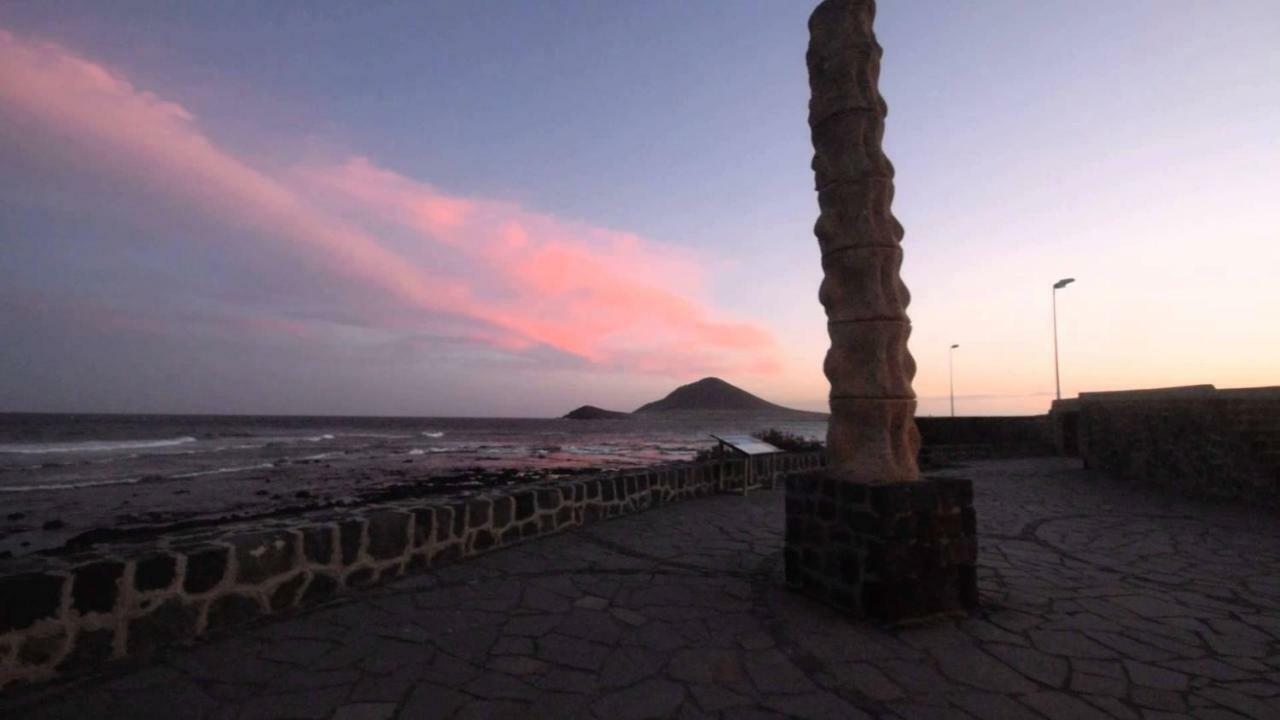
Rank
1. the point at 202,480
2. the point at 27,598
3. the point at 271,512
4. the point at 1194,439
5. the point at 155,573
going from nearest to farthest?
the point at 27,598 < the point at 155,573 < the point at 1194,439 < the point at 271,512 < the point at 202,480

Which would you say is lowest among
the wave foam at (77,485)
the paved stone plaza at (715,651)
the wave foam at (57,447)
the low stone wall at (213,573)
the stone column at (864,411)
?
the wave foam at (77,485)

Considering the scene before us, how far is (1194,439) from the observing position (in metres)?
11.1

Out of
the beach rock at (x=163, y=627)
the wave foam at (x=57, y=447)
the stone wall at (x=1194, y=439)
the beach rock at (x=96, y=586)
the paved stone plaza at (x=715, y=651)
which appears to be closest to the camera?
the paved stone plaza at (x=715, y=651)

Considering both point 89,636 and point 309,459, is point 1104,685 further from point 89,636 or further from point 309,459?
point 309,459

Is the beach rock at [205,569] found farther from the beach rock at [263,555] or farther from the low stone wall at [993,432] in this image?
the low stone wall at [993,432]

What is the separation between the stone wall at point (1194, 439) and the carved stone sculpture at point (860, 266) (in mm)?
8602

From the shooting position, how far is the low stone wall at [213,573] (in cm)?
357

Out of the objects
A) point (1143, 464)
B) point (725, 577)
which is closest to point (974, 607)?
point (725, 577)

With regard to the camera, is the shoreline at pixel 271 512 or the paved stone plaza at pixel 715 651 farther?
the shoreline at pixel 271 512

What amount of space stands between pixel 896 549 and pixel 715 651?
159cm

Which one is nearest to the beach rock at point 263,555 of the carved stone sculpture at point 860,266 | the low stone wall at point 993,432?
the carved stone sculpture at point 860,266

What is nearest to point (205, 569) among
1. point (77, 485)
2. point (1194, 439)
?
point (1194, 439)

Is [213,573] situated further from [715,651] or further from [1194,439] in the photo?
[1194,439]

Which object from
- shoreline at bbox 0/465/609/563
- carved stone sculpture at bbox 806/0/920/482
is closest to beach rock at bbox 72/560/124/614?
shoreline at bbox 0/465/609/563
